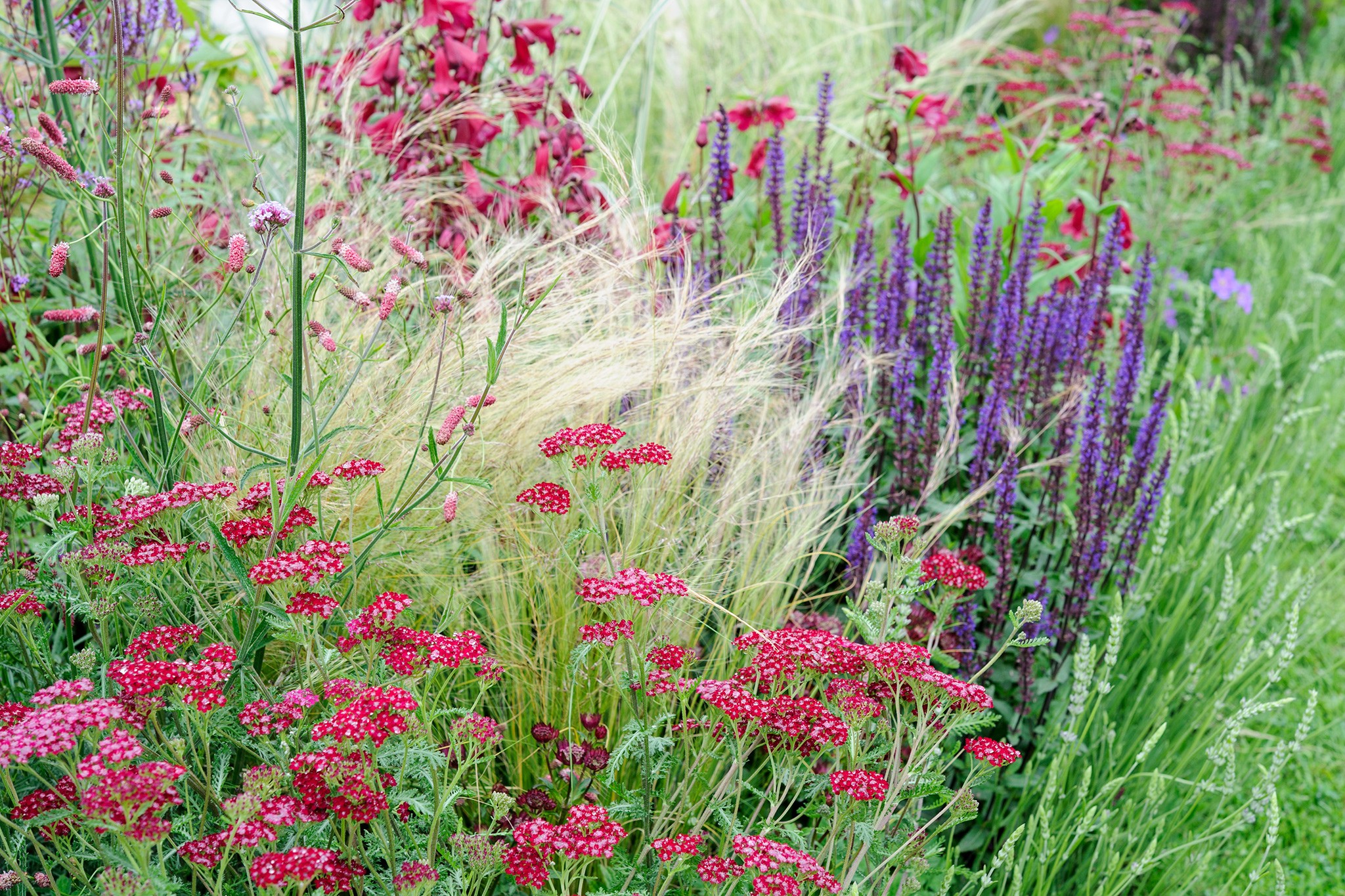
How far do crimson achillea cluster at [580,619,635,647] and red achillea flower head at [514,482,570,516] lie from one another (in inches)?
7.3

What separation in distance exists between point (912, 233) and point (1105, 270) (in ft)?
3.34

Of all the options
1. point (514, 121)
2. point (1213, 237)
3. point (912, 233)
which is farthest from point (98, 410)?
point (1213, 237)

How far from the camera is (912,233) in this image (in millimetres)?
3678

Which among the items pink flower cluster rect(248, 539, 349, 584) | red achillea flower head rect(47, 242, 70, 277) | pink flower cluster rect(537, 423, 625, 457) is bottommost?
pink flower cluster rect(248, 539, 349, 584)

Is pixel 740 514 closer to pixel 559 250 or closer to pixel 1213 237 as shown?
pixel 559 250

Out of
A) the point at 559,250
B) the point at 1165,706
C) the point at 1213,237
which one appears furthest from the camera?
the point at 1213,237

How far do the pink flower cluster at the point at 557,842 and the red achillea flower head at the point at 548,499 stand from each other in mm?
419

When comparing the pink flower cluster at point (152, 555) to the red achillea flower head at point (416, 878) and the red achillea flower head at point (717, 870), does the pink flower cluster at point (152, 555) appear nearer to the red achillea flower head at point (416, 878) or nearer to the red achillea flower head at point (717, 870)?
the red achillea flower head at point (416, 878)

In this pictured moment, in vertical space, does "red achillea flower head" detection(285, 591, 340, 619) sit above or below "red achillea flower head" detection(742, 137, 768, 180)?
below

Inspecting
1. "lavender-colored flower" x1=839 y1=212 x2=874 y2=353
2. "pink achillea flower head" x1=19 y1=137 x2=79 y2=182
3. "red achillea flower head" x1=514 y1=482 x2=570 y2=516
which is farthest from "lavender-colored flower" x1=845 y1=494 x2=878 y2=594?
"pink achillea flower head" x1=19 y1=137 x2=79 y2=182

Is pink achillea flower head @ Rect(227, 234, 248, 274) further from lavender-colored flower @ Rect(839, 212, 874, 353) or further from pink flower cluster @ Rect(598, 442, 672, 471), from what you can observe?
lavender-colored flower @ Rect(839, 212, 874, 353)

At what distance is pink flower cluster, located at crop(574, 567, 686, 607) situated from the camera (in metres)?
1.38

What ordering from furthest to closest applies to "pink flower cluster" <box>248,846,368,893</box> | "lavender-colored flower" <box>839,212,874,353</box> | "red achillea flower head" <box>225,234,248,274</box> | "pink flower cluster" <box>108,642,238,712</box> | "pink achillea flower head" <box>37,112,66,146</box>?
"lavender-colored flower" <box>839,212,874,353</box>, "pink achillea flower head" <box>37,112,66,146</box>, "red achillea flower head" <box>225,234,248,274</box>, "pink flower cluster" <box>108,642,238,712</box>, "pink flower cluster" <box>248,846,368,893</box>

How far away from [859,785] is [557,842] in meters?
0.38
